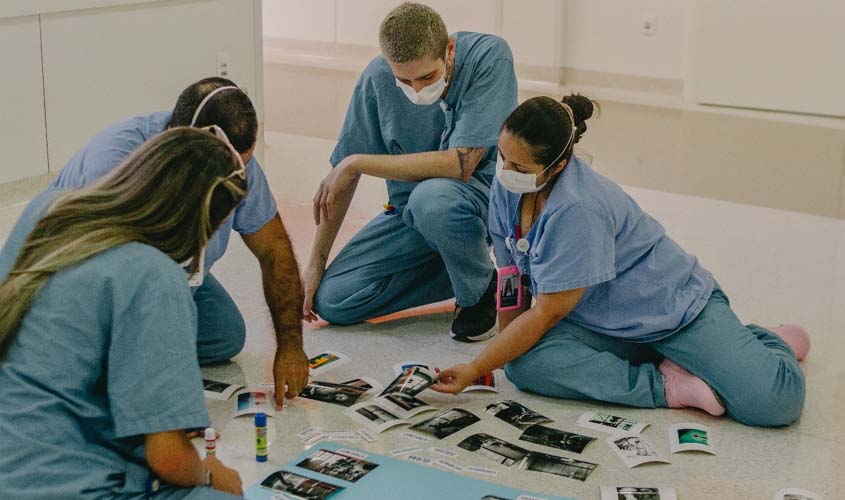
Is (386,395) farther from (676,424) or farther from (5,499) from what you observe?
(5,499)

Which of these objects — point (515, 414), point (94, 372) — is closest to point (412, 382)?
point (515, 414)

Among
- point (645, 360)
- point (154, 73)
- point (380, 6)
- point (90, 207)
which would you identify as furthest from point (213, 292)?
point (380, 6)

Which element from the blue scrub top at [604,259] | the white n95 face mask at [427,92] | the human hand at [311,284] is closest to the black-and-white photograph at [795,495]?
the blue scrub top at [604,259]

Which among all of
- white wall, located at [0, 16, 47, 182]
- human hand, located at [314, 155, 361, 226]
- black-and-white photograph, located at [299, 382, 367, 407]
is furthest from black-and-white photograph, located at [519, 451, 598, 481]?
white wall, located at [0, 16, 47, 182]

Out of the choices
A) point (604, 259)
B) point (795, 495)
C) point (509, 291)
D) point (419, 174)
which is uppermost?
point (419, 174)

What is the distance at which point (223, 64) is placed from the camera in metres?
6.15

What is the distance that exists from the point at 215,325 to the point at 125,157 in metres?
0.91

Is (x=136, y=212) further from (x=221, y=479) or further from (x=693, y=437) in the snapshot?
(x=693, y=437)

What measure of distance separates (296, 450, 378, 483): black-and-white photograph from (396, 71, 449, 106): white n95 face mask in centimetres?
125

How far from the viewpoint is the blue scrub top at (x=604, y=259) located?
10.2ft

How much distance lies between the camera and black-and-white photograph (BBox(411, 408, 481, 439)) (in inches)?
123

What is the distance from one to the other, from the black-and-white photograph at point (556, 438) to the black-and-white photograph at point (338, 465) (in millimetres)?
468

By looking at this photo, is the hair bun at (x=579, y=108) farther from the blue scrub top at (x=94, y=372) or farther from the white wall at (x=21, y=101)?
the white wall at (x=21, y=101)

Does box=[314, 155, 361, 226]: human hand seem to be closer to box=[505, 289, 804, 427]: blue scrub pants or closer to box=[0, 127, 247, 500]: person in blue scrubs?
box=[505, 289, 804, 427]: blue scrub pants
